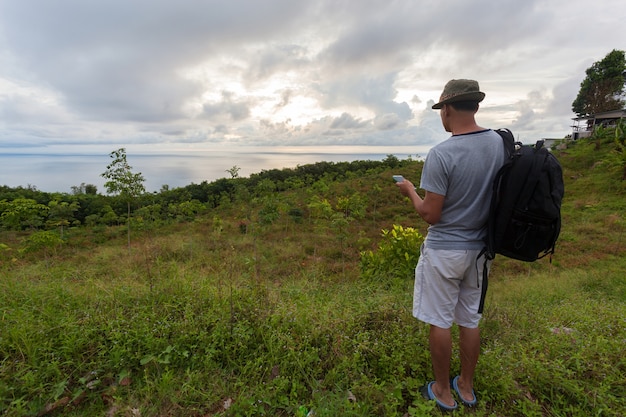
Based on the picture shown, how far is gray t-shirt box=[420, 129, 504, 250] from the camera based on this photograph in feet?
4.86

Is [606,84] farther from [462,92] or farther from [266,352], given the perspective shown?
[266,352]

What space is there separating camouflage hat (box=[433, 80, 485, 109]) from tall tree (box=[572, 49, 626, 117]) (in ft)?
107

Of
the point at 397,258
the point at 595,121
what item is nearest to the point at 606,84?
the point at 595,121

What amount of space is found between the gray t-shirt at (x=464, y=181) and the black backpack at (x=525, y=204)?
0.05 metres

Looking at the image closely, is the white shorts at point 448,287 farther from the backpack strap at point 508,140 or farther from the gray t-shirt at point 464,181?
the backpack strap at point 508,140

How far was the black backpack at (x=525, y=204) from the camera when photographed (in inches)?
54.9

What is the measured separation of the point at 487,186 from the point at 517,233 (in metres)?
0.27

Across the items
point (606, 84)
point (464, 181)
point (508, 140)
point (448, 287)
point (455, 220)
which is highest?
point (606, 84)

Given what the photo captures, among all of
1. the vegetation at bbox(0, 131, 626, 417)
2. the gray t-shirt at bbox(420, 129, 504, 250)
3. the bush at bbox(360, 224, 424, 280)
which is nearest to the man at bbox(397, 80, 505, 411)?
the gray t-shirt at bbox(420, 129, 504, 250)

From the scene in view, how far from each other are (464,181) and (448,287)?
56 cm

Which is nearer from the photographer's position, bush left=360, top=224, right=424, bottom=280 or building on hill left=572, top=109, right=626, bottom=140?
bush left=360, top=224, right=424, bottom=280

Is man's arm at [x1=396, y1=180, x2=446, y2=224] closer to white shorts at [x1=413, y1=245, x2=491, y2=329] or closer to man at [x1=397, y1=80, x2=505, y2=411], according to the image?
man at [x1=397, y1=80, x2=505, y2=411]

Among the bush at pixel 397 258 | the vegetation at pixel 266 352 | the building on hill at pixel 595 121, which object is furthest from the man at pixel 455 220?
the building on hill at pixel 595 121

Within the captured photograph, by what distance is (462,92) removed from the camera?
4.85 ft
